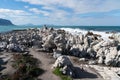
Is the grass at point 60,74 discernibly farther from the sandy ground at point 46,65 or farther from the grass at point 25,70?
the grass at point 25,70

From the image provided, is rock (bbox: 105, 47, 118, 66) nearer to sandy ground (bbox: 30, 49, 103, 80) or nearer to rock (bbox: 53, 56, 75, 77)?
sandy ground (bbox: 30, 49, 103, 80)

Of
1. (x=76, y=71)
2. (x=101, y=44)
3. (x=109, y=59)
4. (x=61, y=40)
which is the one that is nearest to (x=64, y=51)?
(x=61, y=40)

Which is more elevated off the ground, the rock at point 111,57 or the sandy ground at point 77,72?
the rock at point 111,57

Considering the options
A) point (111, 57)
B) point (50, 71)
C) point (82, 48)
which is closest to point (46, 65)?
point (50, 71)

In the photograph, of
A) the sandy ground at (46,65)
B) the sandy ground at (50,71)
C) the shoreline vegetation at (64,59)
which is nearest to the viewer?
the sandy ground at (46,65)

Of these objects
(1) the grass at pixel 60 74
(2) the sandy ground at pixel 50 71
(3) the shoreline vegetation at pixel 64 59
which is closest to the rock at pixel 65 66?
(3) the shoreline vegetation at pixel 64 59

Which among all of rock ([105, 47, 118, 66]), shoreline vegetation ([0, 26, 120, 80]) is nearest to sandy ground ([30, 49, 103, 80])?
shoreline vegetation ([0, 26, 120, 80])

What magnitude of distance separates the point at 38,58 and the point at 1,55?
6364 millimetres

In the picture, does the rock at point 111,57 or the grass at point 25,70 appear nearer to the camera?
the grass at point 25,70

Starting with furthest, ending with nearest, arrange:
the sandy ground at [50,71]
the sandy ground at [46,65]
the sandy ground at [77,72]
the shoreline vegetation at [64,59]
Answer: the shoreline vegetation at [64,59], the sandy ground at [50,71], the sandy ground at [77,72], the sandy ground at [46,65]

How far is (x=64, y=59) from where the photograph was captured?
3058cm

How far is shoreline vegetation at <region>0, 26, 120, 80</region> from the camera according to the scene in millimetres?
29453

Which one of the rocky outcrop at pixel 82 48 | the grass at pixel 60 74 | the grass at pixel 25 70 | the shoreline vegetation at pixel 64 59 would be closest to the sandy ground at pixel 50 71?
the shoreline vegetation at pixel 64 59

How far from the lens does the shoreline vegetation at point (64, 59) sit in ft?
96.6
